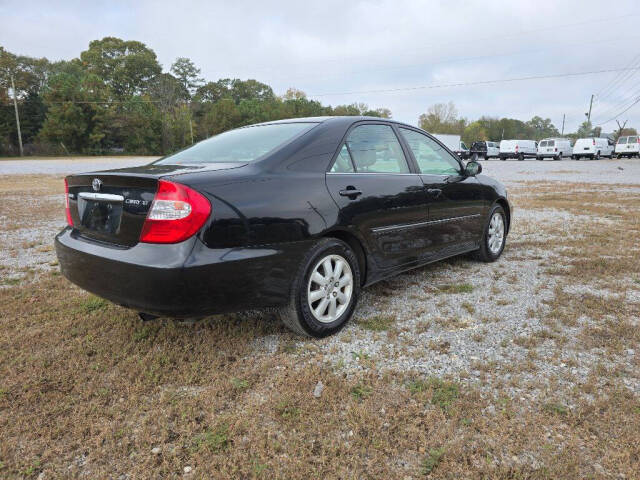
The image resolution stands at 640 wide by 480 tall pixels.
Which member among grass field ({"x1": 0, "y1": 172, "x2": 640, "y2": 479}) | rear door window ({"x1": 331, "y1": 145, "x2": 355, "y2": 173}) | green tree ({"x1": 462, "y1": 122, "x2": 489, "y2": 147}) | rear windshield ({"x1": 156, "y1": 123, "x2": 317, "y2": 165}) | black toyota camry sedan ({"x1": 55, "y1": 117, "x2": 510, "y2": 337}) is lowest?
grass field ({"x1": 0, "y1": 172, "x2": 640, "y2": 479})

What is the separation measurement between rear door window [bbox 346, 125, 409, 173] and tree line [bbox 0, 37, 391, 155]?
5914 cm

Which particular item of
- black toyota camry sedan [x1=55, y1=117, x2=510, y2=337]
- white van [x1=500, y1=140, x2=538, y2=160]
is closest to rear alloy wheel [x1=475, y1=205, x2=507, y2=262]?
black toyota camry sedan [x1=55, y1=117, x2=510, y2=337]

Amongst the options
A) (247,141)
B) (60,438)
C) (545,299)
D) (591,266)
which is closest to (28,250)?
(247,141)

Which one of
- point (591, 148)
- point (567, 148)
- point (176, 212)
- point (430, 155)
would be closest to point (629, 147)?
point (591, 148)

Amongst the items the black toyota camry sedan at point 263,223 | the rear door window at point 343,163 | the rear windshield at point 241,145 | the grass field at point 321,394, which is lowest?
the grass field at point 321,394

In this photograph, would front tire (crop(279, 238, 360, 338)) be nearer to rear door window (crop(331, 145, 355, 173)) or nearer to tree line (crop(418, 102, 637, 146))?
rear door window (crop(331, 145, 355, 173))

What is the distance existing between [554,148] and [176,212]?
43017 millimetres

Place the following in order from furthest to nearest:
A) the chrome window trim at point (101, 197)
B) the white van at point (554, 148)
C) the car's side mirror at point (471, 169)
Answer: the white van at point (554, 148) < the car's side mirror at point (471, 169) < the chrome window trim at point (101, 197)

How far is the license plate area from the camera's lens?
8.33 feet

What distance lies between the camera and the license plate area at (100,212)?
100 inches

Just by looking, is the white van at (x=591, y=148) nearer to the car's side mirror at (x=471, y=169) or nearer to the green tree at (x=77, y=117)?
the car's side mirror at (x=471, y=169)

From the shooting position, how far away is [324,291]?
9.74 ft

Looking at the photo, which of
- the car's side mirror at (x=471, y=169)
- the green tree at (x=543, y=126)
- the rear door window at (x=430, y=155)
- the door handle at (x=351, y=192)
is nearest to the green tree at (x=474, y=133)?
the green tree at (x=543, y=126)

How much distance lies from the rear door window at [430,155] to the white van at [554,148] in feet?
131
